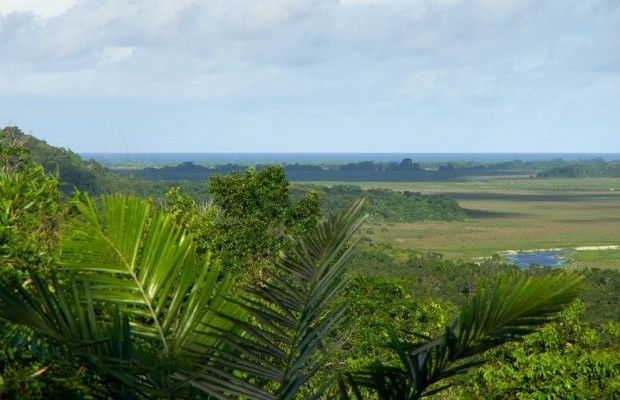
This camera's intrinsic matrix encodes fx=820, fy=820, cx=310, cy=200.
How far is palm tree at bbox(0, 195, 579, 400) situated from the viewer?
3.03 m

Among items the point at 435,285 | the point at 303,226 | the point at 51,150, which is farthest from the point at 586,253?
the point at 303,226

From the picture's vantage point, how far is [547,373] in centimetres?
1138

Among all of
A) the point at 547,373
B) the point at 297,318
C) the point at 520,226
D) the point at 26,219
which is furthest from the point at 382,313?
the point at 520,226

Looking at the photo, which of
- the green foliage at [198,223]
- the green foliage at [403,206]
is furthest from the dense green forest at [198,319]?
the green foliage at [403,206]

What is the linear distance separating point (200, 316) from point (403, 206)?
106m

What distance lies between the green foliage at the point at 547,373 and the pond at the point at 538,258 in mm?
52980

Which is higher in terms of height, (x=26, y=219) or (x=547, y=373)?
(x=26, y=219)

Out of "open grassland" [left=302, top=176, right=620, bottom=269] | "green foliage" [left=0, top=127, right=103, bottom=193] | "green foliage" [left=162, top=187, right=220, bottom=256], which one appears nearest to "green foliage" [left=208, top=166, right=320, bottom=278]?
"green foliage" [left=162, top=187, right=220, bottom=256]

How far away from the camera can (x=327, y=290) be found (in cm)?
361

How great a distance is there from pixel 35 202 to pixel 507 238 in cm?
8208

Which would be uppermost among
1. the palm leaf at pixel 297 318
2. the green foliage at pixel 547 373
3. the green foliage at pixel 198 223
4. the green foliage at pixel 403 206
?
the palm leaf at pixel 297 318

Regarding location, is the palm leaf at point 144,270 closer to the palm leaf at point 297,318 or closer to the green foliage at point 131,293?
the green foliage at point 131,293

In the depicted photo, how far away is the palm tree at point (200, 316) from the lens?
9.93ft

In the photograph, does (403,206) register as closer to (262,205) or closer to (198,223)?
(262,205)
